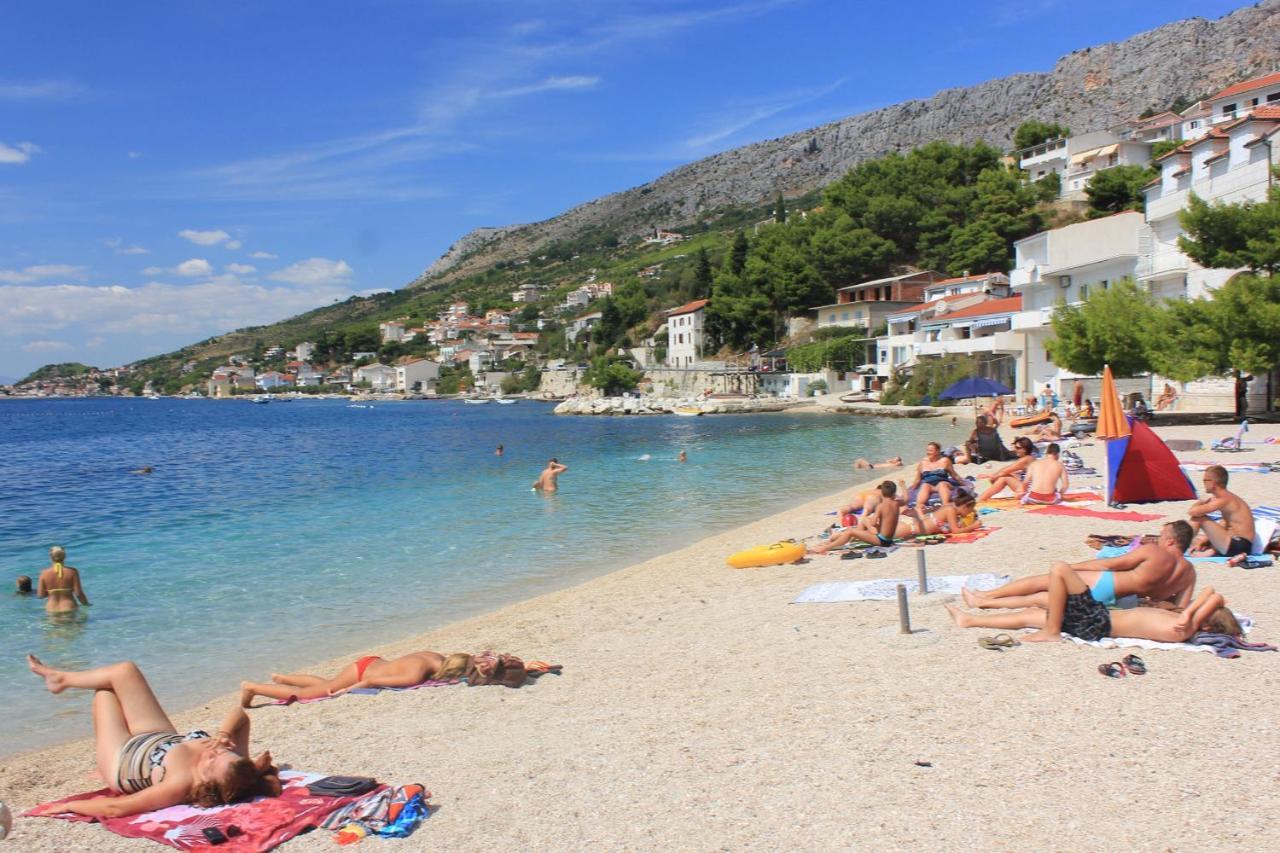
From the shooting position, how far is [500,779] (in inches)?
198

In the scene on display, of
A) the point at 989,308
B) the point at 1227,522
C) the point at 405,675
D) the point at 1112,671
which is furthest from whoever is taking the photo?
the point at 989,308

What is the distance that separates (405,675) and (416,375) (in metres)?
138

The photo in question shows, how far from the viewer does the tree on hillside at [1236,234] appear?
21.7 m

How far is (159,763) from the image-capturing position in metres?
4.86

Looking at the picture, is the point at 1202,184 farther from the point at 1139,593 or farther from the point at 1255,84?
the point at 1255,84

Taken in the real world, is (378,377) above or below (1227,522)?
above

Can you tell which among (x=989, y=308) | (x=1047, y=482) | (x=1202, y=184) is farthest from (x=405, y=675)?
(x=989, y=308)

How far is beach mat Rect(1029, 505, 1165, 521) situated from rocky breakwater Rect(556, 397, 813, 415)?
49.9 m

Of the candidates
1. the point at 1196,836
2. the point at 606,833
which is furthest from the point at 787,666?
the point at 1196,836

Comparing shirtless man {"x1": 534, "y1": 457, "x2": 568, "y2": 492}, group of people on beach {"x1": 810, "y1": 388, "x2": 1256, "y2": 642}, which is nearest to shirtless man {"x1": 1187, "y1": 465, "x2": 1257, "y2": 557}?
group of people on beach {"x1": 810, "y1": 388, "x2": 1256, "y2": 642}

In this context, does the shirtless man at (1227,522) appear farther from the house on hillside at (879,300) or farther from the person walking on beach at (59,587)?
the house on hillside at (879,300)

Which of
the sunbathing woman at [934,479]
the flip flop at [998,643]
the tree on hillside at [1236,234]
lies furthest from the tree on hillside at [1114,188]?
the flip flop at [998,643]

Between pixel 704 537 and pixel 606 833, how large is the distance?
11798 mm

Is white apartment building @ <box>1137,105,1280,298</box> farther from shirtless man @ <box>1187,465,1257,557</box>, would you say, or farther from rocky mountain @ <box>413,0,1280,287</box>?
rocky mountain @ <box>413,0,1280,287</box>
